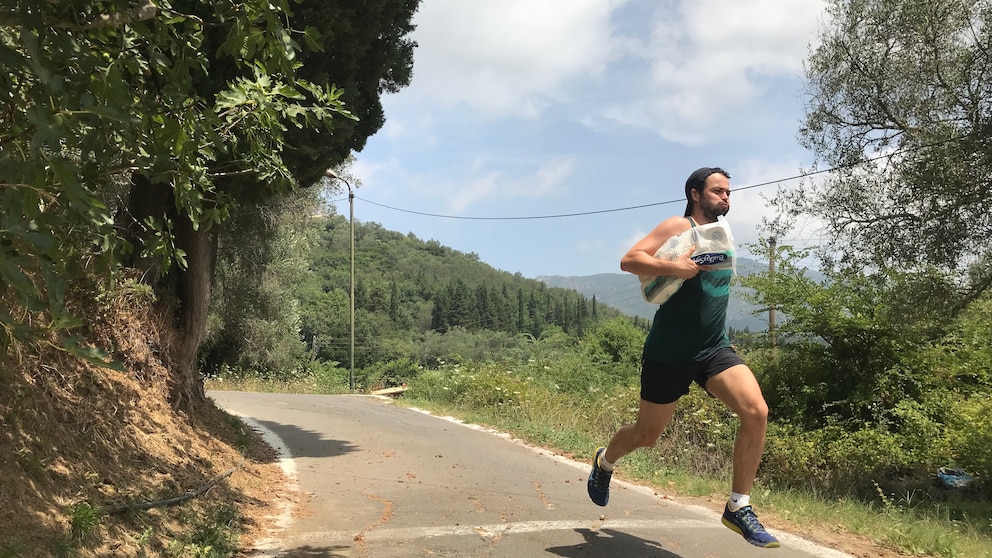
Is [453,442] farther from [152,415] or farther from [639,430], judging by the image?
[639,430]

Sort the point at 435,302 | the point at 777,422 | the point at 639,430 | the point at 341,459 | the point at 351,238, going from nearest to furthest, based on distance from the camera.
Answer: the point at 639,430 < the point at 341,459 < the point at 777,422 < the point at 351,238 < the point at 435,302

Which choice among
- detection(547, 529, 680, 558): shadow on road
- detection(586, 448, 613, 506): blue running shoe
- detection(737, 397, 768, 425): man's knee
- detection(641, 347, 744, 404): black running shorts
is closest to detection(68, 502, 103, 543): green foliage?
detection(547, 529, 680, 558): shadow on road

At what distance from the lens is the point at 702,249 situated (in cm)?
374

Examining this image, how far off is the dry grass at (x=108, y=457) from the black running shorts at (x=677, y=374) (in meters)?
2.85

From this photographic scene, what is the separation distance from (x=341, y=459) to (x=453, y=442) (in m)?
1.92

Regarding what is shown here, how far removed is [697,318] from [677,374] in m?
0.37

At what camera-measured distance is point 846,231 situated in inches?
440

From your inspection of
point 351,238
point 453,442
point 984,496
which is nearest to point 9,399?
point 453,442

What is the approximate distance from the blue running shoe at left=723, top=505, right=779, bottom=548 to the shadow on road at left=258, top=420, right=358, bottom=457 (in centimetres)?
581

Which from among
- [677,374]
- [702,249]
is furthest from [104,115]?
[677,374]

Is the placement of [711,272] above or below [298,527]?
above

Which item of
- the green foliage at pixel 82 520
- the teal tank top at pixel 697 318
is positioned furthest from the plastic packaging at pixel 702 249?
the green foliage at pixel 82 520

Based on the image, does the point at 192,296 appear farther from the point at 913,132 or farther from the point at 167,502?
the point at 913,132

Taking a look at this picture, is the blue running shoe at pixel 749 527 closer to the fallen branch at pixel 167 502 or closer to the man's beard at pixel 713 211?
the man's beard at pixel 713 211
